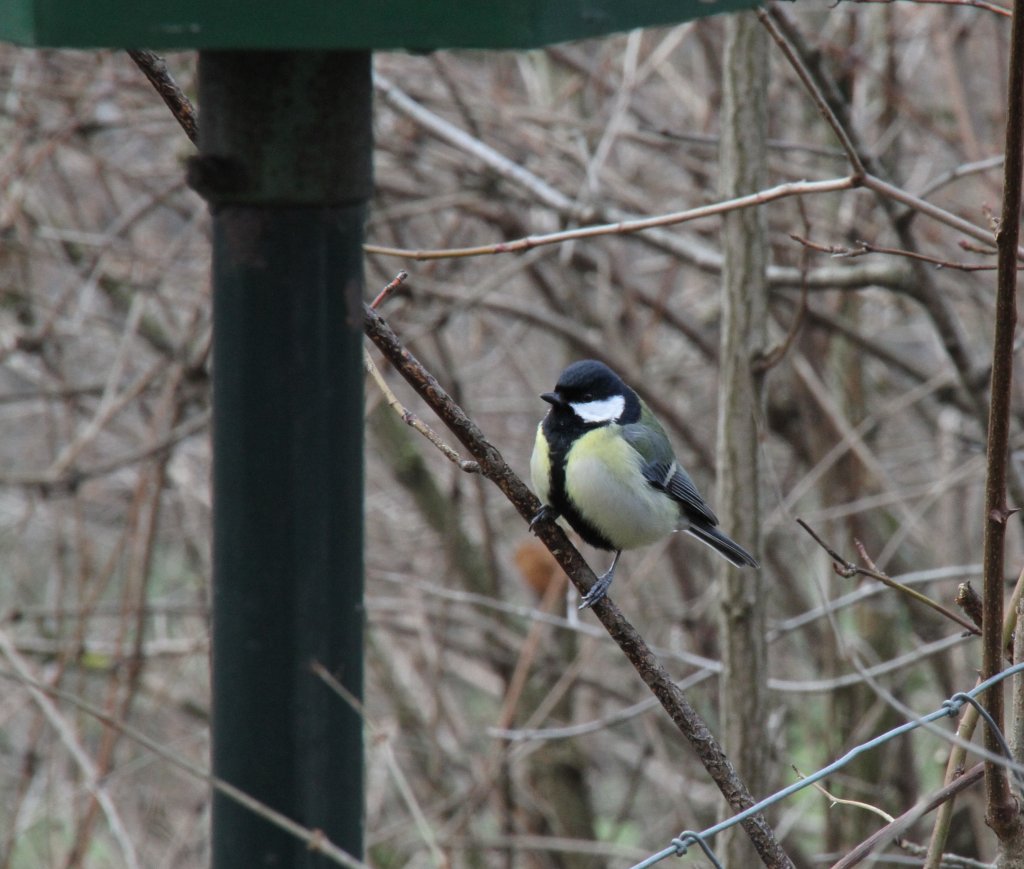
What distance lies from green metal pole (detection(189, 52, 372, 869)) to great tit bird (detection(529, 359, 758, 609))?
1542mm

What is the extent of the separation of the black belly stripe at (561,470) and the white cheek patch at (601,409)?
0.10 ft

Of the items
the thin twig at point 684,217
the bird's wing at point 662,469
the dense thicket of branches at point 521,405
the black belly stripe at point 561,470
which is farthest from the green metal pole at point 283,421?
the dense thicket of branches at point 521,405

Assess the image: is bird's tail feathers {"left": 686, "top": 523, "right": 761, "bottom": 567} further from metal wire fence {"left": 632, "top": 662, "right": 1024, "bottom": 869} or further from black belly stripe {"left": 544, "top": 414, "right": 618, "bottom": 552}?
metal wire fence {"left": 632, "top": 662, "right": 1024, "bottom": 869}

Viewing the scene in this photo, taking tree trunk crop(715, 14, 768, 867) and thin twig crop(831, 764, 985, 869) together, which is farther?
tree trunk crop(715, 14, 768, 867)

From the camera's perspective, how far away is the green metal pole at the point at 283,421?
110cm

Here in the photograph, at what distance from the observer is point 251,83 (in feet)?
3.58

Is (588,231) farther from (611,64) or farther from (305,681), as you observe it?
(611,64)

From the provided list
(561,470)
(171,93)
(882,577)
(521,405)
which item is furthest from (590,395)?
(521,405)

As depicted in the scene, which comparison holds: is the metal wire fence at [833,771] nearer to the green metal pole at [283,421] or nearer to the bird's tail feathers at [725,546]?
the green metal pole at [283,421]

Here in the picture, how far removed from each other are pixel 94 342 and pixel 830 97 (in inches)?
122

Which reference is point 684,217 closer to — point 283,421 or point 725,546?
point 283,421

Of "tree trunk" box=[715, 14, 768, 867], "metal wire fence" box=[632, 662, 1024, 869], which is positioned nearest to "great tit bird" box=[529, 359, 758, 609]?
"tree trunk" box=[715, 14, 768, 867]

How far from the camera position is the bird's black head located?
8.95 feet

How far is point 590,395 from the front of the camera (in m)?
2.79
